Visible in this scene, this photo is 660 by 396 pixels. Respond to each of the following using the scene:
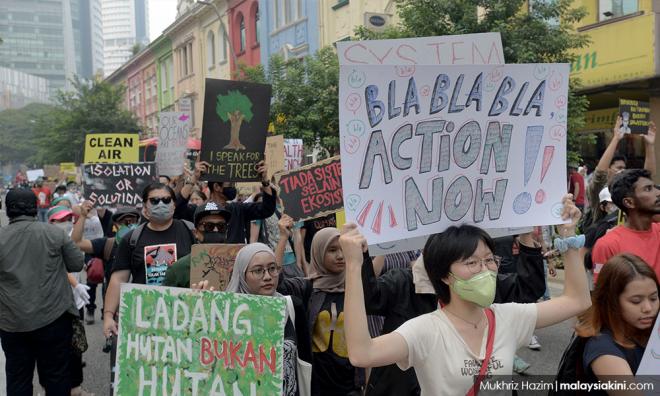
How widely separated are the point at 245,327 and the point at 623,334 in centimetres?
154

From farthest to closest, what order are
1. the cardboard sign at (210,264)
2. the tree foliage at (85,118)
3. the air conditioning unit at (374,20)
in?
the tree foliage at (85,118) → the air conditioning unit at (374,20) → the cardboard sign at (210,264)

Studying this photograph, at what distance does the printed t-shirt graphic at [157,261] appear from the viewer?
485 centimetres

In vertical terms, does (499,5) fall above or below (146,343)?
above

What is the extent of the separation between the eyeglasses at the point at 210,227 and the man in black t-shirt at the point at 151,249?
10 centimetres

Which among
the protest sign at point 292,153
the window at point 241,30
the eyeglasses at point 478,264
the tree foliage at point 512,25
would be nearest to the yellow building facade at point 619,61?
the tree foliage at point 512,25

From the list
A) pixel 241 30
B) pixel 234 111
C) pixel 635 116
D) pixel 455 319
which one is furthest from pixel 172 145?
pixel 241 30

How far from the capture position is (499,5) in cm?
1177

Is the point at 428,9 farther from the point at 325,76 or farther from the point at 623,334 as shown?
the point at 623,334

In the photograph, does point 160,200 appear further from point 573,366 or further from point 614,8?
point 614,8

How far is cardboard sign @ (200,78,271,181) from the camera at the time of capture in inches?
237

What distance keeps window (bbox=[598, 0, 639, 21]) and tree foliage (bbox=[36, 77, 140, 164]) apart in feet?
92.8

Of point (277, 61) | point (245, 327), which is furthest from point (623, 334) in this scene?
point (277, 61)

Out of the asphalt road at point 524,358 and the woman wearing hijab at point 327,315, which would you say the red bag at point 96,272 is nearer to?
the asphalt road at point 524,358

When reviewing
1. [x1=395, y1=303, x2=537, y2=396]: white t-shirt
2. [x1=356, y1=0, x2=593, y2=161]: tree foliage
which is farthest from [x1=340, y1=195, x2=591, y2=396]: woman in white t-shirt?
[x1=356, y1=0, x2=593, y2=161]: tree foliage
